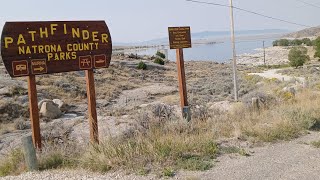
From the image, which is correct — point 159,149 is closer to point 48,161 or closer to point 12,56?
point 48,161

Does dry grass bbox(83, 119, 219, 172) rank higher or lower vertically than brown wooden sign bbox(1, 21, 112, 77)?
lower

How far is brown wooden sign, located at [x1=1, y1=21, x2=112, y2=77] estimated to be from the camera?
6.74 meters

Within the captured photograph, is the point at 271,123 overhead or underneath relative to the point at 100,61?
underneath

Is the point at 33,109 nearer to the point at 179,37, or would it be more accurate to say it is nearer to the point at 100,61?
the point at 100,61

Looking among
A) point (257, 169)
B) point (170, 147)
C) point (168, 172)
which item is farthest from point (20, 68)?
point (257, 169)

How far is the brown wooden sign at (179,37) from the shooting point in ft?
34.6

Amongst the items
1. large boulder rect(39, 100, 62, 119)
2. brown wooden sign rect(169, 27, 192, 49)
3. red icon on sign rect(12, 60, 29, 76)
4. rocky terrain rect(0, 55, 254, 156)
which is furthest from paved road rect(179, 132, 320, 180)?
large boulder rect(39, 100, 62, 119)

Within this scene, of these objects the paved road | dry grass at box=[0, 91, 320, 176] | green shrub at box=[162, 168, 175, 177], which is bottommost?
the paved road

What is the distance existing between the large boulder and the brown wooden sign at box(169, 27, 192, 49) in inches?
412

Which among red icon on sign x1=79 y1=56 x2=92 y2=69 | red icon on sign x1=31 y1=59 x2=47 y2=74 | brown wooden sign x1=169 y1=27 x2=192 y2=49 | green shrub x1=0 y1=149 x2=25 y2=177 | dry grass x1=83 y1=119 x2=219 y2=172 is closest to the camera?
dry grass x1=83 y1=119 x2=219 y2=172

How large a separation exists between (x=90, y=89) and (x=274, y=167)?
392cm

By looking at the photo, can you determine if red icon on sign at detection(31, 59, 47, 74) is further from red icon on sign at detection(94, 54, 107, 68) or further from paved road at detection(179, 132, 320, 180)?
paved road at detection(179, 132, 320, 180)

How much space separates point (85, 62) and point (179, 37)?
12.3 feet

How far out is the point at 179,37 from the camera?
10758 millimetres
